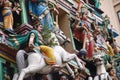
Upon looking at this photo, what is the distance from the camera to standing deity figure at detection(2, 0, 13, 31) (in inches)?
413

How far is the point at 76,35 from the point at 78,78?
191 cm

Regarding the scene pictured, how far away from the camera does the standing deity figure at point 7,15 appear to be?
1049cm

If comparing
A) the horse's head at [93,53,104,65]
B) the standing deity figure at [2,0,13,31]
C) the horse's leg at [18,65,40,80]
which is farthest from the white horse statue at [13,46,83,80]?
the horse's head at [93,53,104,65]

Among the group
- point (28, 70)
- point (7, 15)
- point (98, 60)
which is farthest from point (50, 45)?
point (98, 60)

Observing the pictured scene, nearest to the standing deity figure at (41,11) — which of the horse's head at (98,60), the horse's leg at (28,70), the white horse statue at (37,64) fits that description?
the white horse statue at (37,64)

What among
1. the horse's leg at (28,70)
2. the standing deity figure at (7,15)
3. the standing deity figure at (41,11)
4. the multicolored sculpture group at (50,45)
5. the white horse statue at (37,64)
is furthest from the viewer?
the standing deity figure at (41,11)

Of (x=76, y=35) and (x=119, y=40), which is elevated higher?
(x=119, y=40)

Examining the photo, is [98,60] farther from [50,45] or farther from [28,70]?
[28,70]

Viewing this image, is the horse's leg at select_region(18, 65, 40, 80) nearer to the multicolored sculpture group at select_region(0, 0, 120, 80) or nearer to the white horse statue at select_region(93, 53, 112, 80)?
the multicolored sculpture group at select_region(0, 0, 120, 80)

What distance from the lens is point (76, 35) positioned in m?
13.1

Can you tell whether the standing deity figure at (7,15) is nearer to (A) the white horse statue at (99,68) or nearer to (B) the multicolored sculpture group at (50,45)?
(B) the multicolored sculpture group at (50,45)

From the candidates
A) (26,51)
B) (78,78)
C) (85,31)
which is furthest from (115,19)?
(26,51)

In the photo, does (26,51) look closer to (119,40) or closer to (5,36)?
(5,36)

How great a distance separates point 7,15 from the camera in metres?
10.6
